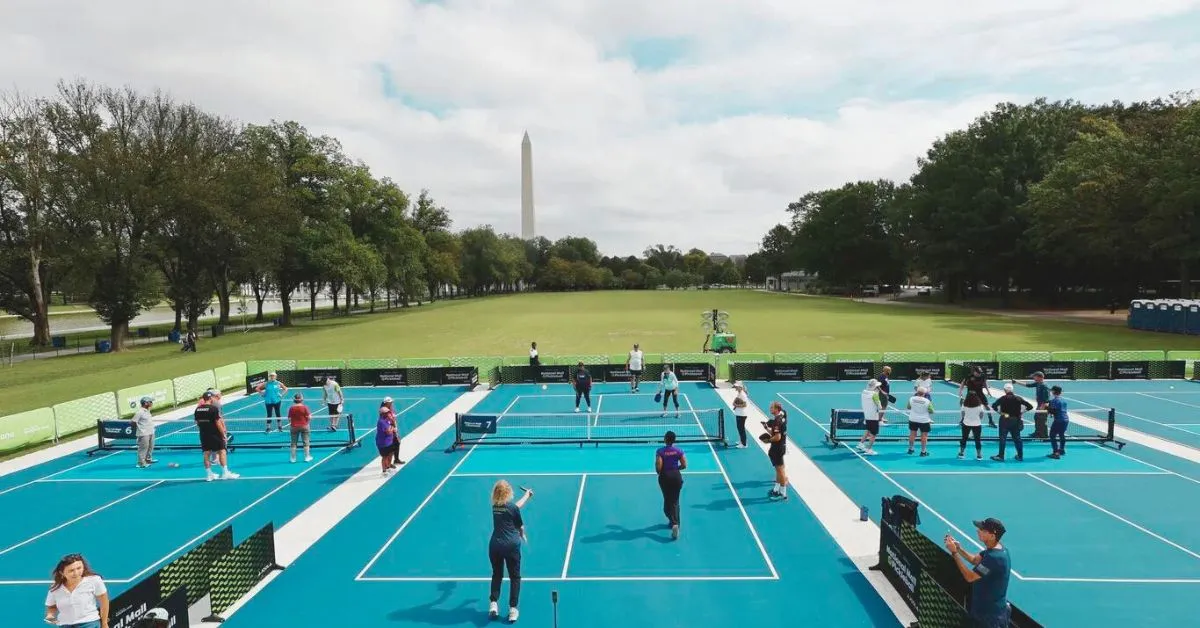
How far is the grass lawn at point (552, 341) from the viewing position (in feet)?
109

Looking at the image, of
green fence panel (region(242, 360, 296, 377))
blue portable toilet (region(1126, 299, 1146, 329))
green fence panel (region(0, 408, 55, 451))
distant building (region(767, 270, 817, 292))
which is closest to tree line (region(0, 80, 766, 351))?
green fence panel (region(242, 360, 296, 377))

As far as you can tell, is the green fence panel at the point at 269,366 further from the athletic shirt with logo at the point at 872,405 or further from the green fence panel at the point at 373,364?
the athletic shirt with logo at the point at 872,405

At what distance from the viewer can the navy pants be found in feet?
25.8

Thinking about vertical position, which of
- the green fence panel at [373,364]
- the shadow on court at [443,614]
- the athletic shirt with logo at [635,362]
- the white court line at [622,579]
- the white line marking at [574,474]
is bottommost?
the shadow on court at [443,614]

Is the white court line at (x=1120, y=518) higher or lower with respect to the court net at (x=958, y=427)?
lower

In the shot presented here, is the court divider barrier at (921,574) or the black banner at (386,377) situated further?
the black banner at (386,377)

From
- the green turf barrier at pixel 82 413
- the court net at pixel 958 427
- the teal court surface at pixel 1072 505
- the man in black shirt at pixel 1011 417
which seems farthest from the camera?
the green turf barrier at pixel 82 413

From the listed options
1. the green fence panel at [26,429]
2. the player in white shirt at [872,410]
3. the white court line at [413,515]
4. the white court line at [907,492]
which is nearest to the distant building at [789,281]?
the white court line at [907,492]

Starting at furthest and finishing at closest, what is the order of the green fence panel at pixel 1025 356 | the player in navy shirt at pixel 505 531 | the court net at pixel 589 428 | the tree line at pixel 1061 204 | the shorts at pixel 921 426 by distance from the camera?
the tree line at pixel 1061 204
the green fence panel at pixel 1025 356
the court net at pixel 589 428
the shorts at pixel 921 426
the player in navy shirt at pixel 505 531

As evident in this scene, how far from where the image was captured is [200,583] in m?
8.15

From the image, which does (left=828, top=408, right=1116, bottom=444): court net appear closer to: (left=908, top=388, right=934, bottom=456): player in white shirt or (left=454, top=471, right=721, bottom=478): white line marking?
(left=908, top=388, right=934, bottom=456): player in white shirt

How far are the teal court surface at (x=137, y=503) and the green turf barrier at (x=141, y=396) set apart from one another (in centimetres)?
360

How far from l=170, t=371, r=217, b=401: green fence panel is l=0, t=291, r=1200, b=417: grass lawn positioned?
555 centimetres

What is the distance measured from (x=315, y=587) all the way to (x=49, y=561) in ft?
17.1
